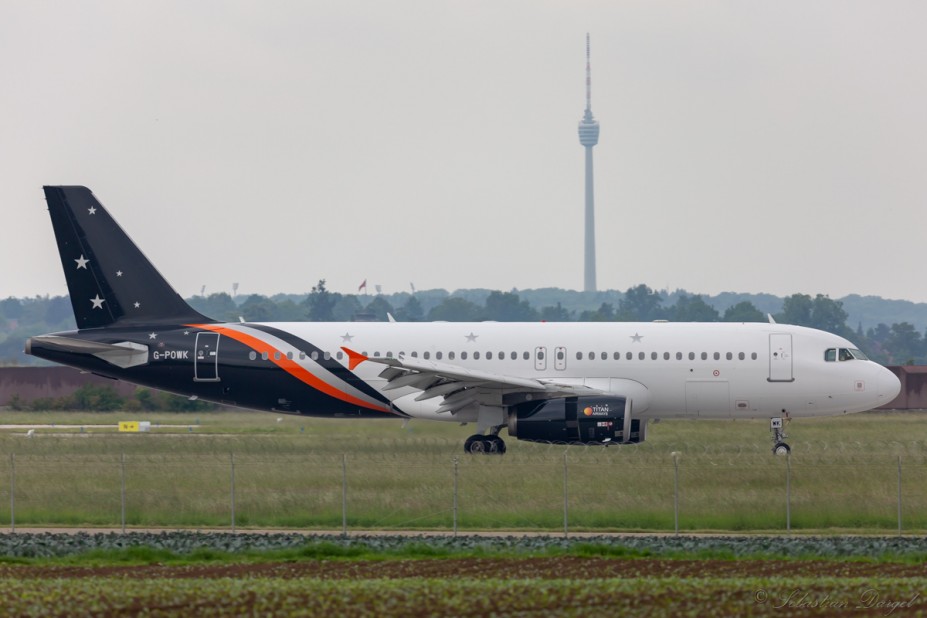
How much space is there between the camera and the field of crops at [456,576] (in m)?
19.5

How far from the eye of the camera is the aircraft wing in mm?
38906

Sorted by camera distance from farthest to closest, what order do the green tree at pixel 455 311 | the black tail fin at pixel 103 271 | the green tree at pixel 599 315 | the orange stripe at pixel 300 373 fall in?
the green tree at pixel 455 311
the green tree at pixel 599 315
the black tail fin at pixel 103 271
the orange stripe at pixel 300 373

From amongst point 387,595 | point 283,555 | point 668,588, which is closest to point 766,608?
point 668,588

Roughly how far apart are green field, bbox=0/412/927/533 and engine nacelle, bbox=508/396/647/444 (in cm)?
55

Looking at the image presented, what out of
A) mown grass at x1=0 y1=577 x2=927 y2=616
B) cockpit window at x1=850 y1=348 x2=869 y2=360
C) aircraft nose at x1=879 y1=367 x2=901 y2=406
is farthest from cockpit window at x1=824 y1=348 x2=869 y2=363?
mown grass at x1=0 y1=577 x2=927 y2=616

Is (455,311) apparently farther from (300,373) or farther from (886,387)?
(886,387)

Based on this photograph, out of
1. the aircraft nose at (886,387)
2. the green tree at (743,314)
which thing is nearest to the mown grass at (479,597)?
the aircraft nose at (886,387)

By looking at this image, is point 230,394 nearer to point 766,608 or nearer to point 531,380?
point 531,380

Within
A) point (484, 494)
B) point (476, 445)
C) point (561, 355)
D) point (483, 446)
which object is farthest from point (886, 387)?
point (484, 494)

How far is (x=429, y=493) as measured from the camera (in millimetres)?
32219

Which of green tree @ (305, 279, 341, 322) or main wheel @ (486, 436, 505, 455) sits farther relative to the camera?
green tree @ (305, 279, 341, 322)

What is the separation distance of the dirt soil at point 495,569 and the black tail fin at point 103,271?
19.4 meters

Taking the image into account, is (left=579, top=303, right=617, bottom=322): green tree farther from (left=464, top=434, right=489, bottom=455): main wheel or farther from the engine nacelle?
the engine nacelle

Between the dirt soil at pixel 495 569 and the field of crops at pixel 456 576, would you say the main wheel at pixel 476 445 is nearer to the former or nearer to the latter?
the field of crops at pixel 456 576
